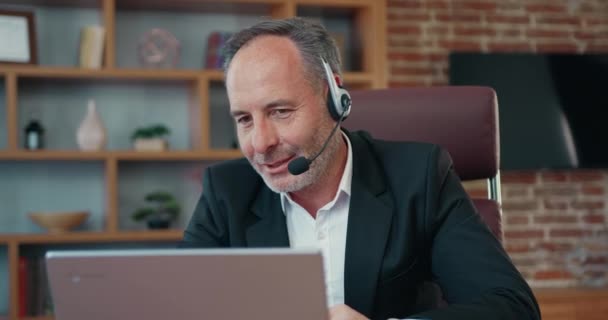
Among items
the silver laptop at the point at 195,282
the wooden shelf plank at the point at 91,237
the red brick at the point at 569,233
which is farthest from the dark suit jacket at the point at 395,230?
the red brick at the point at 569,233

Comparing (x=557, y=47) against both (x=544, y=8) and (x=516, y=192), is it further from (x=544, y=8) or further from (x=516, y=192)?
(x=516, y=192)

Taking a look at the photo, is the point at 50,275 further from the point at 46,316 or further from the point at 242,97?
the point at 46,316

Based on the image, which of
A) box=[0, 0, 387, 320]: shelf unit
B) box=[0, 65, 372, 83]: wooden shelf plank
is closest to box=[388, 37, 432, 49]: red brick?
box=[0, 0, 387, 320]: shelf unit

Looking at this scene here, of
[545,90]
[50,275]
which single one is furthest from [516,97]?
[50,275]

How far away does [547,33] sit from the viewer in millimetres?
3971

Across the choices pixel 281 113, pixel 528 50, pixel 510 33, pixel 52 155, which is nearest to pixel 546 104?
pixel 528 50

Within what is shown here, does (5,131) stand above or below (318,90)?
below

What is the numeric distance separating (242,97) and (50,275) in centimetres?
54

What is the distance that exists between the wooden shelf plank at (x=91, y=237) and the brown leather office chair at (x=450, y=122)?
1.74 m

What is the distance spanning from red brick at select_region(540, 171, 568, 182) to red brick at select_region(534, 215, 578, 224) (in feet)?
0.62

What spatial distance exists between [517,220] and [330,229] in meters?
2.66

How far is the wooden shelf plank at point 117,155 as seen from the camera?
10.3ft

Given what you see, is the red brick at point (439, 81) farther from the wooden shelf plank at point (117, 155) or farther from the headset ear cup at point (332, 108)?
the headset ear cup at point (332, 108)

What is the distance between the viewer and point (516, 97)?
383cm
